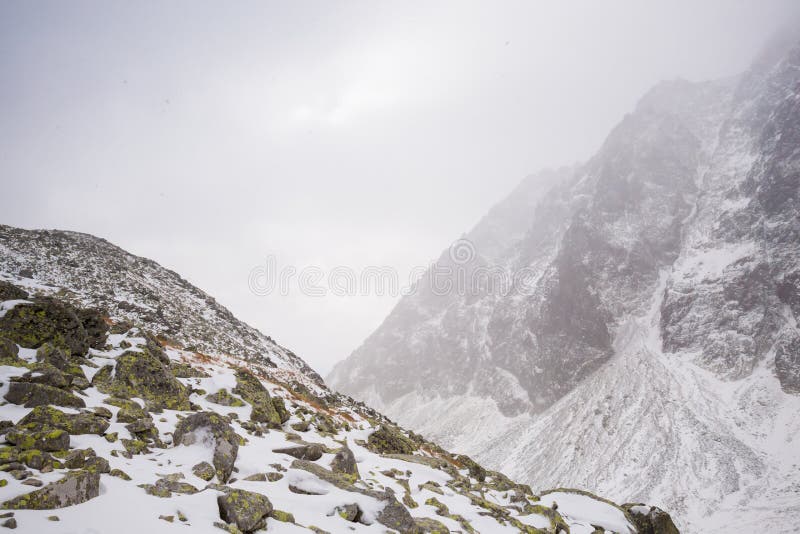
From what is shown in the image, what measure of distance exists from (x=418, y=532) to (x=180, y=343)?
2578 cm

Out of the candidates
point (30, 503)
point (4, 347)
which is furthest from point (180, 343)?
point (30, 503)

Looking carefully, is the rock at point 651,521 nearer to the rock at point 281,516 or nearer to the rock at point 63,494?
the rock at point 281,516

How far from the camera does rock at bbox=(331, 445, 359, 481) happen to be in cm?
1290

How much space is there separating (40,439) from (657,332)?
121459 millimetres

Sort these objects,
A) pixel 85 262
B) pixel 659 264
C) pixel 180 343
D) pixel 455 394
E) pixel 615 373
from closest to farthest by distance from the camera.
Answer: pixel 180 343 → pixel 85 262 → pixel 615 373 → pixel 659 264 → pixel 455 394

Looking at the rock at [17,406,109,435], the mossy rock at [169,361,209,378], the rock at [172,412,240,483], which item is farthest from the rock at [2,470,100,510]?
the mossy rock at [169,361,209,378]

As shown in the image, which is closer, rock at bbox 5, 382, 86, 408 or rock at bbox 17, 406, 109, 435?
rock at bbox 17, 406, 109, 435

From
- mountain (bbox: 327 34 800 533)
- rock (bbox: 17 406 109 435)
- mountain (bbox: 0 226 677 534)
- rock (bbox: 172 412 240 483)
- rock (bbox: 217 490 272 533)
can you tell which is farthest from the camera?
mountain (bbox: 327 34 800 533)

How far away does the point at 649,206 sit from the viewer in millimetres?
128750

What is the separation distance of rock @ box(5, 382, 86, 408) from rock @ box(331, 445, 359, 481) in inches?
308

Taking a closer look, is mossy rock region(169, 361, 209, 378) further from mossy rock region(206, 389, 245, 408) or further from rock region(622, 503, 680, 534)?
rock region(622, 503, 680, 534)

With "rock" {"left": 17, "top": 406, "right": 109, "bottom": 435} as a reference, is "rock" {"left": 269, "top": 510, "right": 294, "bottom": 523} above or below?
below

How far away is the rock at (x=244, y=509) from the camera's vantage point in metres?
7.75

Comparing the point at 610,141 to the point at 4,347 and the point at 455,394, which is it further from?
the point at 4,347
